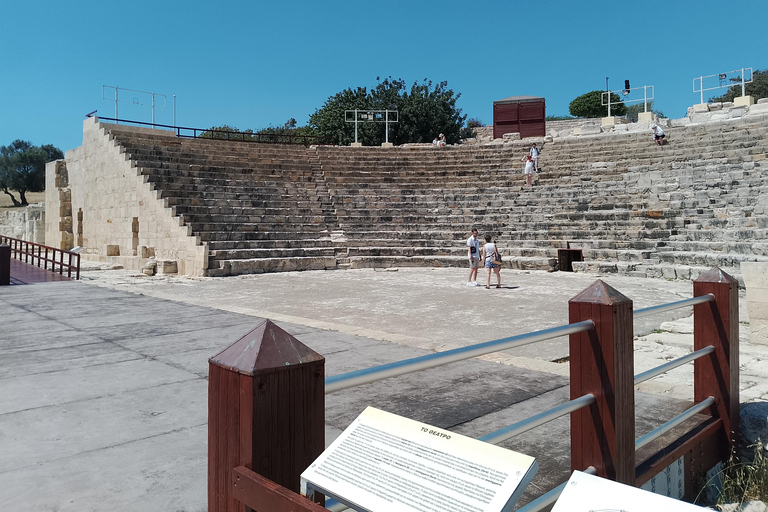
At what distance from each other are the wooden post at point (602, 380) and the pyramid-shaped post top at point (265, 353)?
1.52 metres

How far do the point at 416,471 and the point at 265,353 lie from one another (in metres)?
0.51

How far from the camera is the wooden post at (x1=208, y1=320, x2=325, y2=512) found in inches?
60.2

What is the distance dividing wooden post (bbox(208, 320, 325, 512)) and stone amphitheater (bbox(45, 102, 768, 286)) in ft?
39.5

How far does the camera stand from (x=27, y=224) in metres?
29.7

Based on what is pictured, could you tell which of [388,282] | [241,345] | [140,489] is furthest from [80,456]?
[388,282]

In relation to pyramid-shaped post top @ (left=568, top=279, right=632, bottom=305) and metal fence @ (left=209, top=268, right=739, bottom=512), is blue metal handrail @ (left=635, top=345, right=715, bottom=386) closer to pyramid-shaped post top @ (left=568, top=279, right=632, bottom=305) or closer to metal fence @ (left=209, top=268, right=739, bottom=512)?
metal fence @ (left=209, top=268, right=739, bottom=512)

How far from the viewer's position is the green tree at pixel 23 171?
5097 centimetres

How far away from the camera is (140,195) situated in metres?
18.8

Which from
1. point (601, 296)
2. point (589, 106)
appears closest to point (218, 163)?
point (601, 296)

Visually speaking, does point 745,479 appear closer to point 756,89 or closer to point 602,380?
point 602,380

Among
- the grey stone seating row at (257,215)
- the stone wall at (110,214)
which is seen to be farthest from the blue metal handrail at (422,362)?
the grey stone seating row at (257,215)

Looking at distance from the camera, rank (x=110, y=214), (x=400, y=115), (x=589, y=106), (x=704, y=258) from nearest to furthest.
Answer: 1. (x=704, y=258)
2. (x=110, y=214)
3. (x=400, y=115)
4. (x=589, y=106)

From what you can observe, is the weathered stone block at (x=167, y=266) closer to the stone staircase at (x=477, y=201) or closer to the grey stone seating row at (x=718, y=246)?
the stone staircase at (x=477, y=201)

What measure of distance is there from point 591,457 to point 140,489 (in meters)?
2.17
